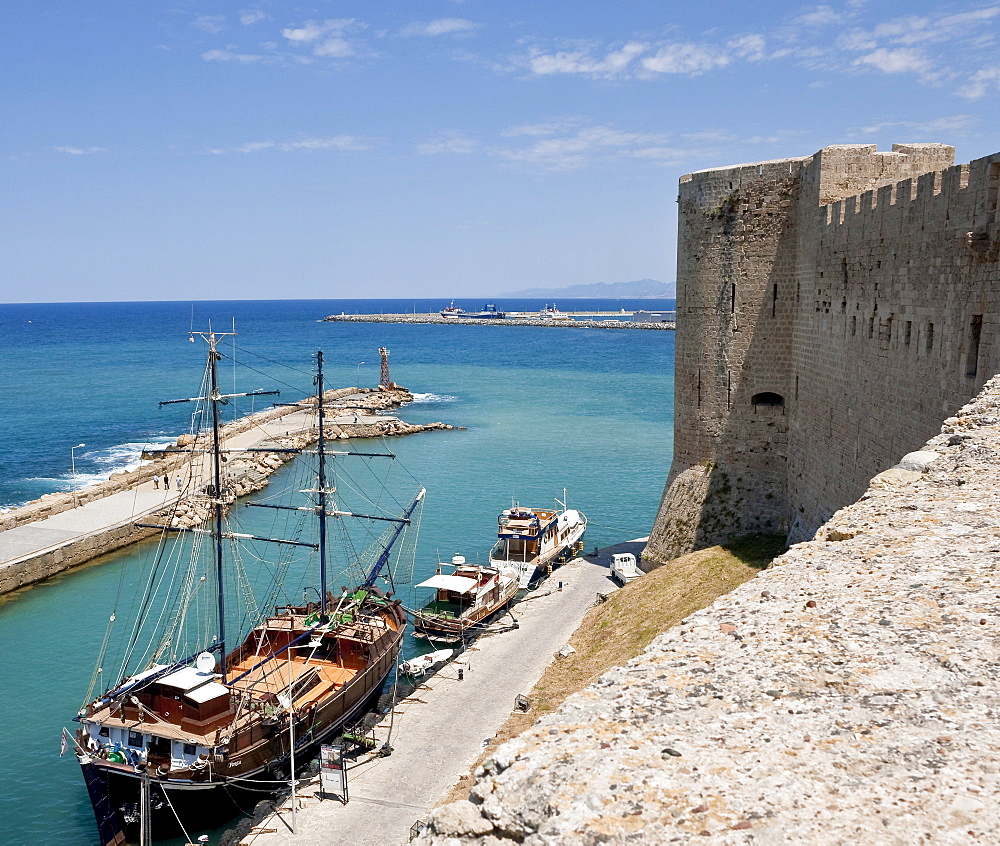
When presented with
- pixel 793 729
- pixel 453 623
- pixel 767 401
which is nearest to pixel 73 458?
pixel 453 623

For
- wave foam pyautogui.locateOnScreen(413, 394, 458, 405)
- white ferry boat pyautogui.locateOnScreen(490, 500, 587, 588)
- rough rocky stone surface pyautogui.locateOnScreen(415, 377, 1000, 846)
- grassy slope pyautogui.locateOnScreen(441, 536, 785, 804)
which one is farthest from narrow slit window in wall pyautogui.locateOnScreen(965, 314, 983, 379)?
wave foam pyautogui.locateOnScreen(413, 394, 458, 405)

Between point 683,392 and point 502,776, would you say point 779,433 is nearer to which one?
point 683,392

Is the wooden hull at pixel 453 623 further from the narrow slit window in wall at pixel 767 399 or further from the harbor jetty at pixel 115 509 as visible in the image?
the narrow slit window in wall at pixel 767 399

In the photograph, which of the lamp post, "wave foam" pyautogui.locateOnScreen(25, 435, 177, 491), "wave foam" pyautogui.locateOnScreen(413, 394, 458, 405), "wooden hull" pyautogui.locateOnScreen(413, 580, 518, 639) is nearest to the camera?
"wooden hull" pyautogui.locateOnScreen(413, 580, 518, 639)

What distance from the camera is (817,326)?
16.1 metres

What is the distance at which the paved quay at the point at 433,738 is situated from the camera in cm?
1312

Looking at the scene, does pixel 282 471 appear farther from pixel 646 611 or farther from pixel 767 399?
pixel 767 399

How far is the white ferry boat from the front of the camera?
1109 inches

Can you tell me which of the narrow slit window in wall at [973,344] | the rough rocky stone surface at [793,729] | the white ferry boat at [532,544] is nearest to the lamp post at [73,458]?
the white ferry boat at [532,544]

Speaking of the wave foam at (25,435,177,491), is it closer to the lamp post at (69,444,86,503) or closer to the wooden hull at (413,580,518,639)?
the lamp post at (69,444,86,503)

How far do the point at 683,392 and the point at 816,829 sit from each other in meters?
16.9

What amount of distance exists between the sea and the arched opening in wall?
459 inches

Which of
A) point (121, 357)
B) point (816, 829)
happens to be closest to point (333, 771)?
point (816, 829)

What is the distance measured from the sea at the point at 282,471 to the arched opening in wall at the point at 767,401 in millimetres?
11647
